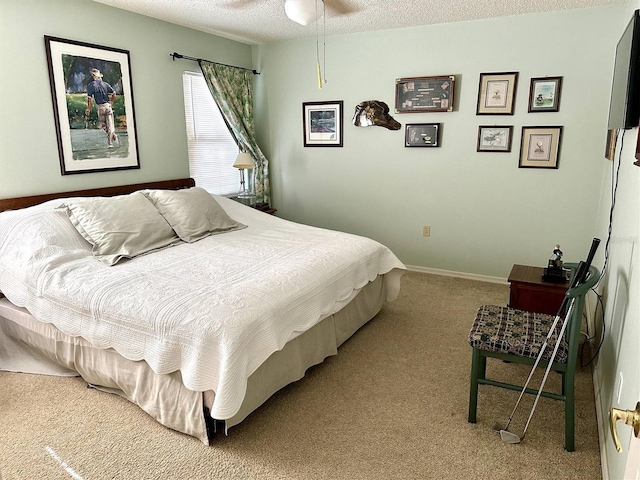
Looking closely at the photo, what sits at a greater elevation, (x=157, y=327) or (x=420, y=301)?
(x=157, y=327)

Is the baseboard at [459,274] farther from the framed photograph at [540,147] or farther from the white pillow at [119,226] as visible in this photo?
the white pillow at [119,226]

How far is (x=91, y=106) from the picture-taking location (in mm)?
3400

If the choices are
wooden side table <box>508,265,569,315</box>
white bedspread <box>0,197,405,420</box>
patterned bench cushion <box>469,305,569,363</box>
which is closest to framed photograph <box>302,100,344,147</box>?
white bedspread <box>0,197,405,420</box>

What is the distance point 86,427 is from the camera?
217 centimetres

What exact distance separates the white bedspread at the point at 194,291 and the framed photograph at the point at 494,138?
59.4 inches

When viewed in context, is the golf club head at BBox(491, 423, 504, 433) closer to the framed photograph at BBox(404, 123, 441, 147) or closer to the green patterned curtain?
the framed photograph at BBox(404, 123, 441, 147)

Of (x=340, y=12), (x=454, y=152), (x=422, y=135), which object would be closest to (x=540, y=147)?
(x=454, y=152)

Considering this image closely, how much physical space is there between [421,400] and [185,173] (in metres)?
3.06

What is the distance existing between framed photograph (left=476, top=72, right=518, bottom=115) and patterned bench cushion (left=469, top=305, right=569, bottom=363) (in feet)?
7.21

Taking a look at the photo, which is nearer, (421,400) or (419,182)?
(421,400)

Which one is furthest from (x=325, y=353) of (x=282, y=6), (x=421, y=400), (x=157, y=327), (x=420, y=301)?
(x=282, y=6)

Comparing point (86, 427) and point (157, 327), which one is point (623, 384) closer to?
point (157, 327)

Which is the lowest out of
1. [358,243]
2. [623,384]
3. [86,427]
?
[86,427]

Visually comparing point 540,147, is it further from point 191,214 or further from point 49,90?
point 49,90
